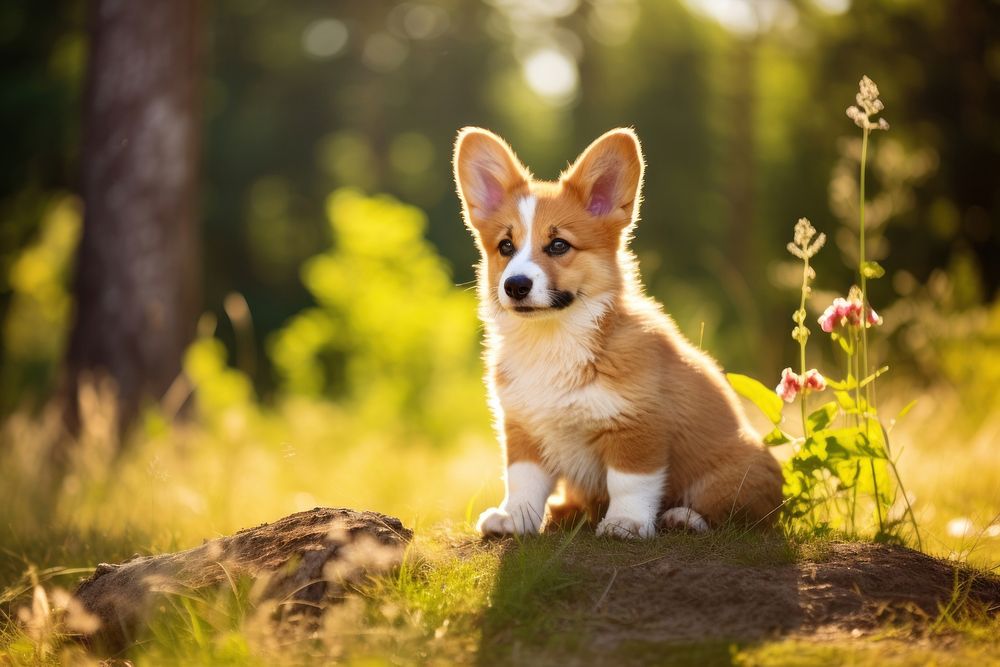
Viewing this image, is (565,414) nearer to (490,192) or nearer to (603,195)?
(603,195)

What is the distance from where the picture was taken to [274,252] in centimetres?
2541

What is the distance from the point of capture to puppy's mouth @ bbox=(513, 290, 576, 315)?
414cm

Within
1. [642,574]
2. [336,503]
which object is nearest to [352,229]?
[336,503]

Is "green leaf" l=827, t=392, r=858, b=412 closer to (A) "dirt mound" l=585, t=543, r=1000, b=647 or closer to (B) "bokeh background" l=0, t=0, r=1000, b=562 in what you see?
(A) "dirt mound" l=585, t=543, r=1000, b=647

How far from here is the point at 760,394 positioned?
4.30 m

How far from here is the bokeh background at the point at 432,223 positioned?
6.55m

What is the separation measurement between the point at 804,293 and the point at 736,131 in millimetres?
19030

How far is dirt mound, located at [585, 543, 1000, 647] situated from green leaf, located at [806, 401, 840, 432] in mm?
600

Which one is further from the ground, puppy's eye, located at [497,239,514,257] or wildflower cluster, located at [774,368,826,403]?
puppy's eye, located at [497,239,514,257]

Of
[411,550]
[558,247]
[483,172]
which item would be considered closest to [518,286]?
[558,247]

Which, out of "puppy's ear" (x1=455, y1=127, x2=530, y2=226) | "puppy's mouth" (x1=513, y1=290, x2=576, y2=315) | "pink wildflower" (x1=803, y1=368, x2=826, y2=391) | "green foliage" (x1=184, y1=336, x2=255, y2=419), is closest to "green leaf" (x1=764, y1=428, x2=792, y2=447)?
"pink wildflower" (x1=803, y1=368, x2=826, y2=391)

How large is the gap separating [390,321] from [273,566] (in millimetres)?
6616

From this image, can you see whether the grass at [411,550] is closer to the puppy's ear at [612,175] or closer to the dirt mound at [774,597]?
the dirt mound at [774,597]

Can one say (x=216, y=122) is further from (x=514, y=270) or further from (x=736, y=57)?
(x=514, y=270)
